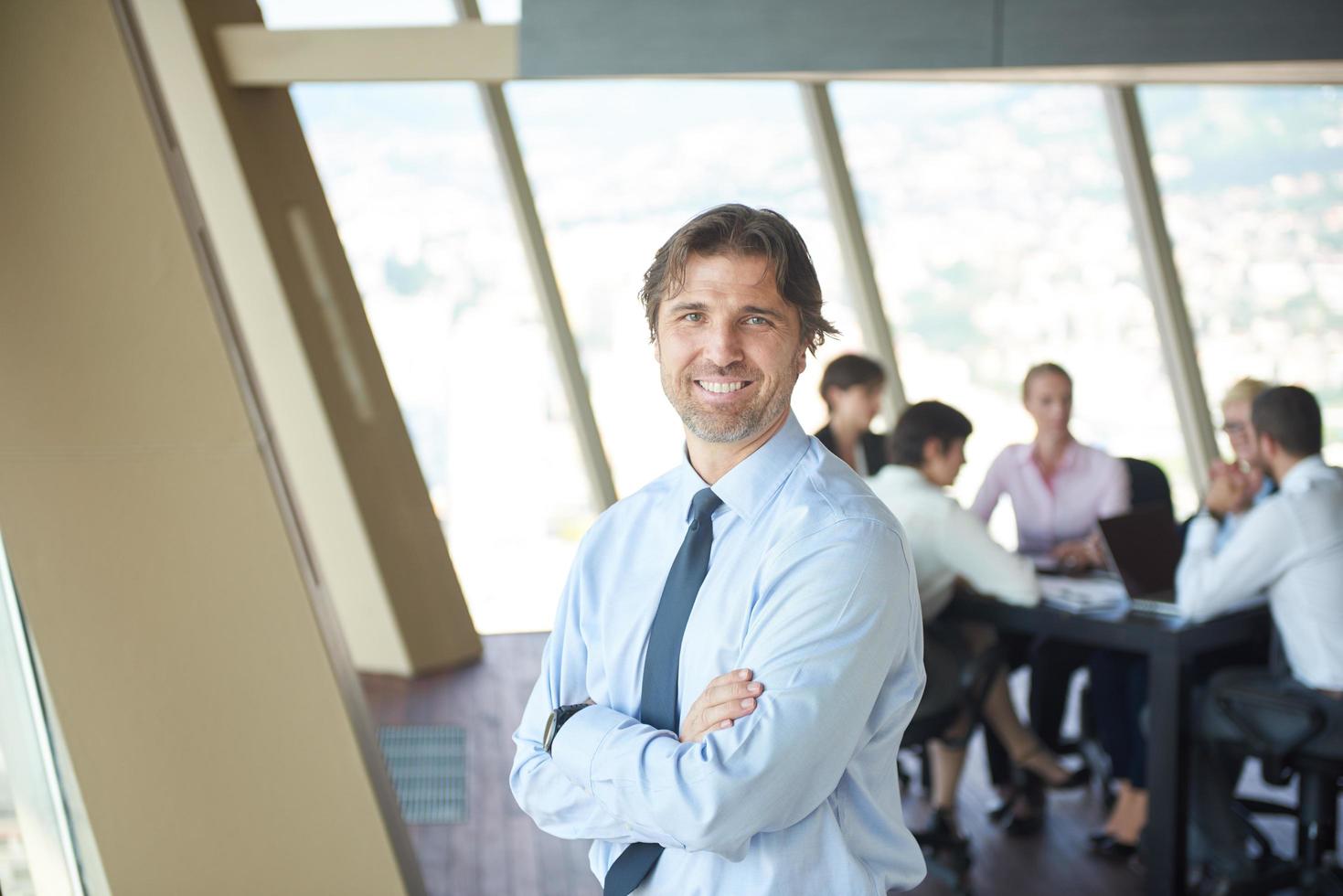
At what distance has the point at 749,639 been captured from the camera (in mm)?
1464

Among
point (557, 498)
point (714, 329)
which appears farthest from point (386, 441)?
point (714, 329)

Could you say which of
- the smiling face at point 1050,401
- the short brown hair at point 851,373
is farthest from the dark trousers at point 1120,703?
the short brown hair at point 851,373

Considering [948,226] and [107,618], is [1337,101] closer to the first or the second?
[948,226]

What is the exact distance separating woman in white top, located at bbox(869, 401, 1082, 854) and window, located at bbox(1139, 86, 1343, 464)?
11.7 ft

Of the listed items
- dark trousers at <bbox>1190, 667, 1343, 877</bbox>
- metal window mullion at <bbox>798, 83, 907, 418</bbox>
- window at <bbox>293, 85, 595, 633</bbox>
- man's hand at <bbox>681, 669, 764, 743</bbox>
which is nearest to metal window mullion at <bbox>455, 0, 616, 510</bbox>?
window at <bbox>293, 85, 595, 633</bbox>

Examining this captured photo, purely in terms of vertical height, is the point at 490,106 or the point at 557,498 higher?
the point at 490,106

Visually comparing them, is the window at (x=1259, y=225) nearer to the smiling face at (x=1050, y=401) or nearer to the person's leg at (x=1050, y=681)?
the smiling face at (x=1050, y=401)

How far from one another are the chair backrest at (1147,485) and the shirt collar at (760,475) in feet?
11.2

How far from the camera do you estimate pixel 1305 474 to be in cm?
333

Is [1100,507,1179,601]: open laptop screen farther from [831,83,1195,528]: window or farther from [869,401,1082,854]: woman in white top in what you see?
[831,83,1195,528]: window

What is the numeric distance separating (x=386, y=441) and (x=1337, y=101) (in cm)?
491

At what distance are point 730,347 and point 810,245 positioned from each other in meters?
5.22

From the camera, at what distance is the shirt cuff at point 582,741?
1499 millimetres

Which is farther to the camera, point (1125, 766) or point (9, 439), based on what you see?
point (1125, 766)
